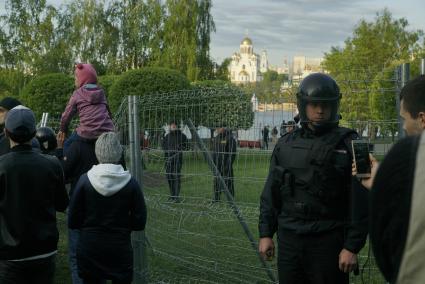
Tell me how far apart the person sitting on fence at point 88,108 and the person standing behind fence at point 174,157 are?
0.66m

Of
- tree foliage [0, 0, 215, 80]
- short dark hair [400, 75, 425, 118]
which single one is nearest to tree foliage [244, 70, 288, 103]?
short dark hair [400, 75, 425, 118]

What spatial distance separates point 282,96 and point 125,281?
2.06 metres

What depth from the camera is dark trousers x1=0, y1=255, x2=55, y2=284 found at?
455 centimetres

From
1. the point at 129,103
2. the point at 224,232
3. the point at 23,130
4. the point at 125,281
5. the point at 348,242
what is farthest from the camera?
the point at 224,232

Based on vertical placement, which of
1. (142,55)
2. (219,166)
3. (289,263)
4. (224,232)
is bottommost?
(224,232)

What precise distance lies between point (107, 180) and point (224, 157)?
123 cm

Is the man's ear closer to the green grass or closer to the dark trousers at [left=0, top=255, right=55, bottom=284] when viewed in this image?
the green grass

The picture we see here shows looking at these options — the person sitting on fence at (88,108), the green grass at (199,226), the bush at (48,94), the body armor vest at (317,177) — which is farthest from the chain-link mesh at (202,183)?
the bush at (48,94)

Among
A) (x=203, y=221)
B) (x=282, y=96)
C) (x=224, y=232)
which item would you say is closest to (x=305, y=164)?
(x=282, y=96)

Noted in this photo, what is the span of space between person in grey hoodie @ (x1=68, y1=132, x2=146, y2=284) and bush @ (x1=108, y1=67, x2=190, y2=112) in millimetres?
15576

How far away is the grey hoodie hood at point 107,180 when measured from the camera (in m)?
5.20

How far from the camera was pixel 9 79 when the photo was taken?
3994cm

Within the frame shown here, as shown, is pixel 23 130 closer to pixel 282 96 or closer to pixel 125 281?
pixel 125 281

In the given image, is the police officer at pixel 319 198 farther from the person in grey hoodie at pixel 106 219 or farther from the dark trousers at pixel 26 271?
the dark trousers at pixel 26 271
